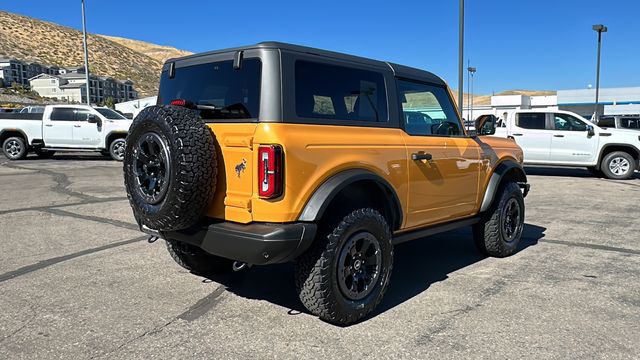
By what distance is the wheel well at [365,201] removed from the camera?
362 centimetres

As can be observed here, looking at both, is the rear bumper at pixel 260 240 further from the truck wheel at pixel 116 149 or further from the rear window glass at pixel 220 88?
the truck wheel at pixel 116 149

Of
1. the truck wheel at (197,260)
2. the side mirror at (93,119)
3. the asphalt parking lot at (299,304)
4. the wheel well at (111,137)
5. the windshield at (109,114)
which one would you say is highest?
the windshield at (109,114)

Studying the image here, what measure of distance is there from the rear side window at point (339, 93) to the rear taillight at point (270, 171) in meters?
0.40

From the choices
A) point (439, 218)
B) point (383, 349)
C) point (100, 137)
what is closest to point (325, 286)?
point (383, 349)

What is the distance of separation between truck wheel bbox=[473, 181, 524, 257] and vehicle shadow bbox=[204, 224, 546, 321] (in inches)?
8.8

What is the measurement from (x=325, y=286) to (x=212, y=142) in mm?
1250

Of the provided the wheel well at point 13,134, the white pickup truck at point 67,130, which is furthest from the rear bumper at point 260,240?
the wheel well at point 13,134

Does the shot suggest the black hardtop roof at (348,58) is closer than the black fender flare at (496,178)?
Yes

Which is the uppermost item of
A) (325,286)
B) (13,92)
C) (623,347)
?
(13,92)

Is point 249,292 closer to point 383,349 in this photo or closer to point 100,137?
point 383,349

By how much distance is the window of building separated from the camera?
14.5 ft

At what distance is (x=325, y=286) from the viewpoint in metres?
3.43

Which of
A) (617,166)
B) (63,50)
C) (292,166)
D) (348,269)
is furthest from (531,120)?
(63,50)

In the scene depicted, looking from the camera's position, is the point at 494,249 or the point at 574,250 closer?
the point at 494,249
